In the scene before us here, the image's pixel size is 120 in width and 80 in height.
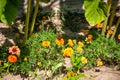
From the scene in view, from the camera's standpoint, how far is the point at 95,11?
3107 mm

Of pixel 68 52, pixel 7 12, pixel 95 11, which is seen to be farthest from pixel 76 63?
pixel 7 12

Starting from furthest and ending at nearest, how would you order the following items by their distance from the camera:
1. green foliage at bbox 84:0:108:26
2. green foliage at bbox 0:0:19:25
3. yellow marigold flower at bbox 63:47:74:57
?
yellow marigold flower at bbox 63:47:74:57, green foliage at bbox 84:0:108:26, green foliage at bbox 0:0:19:25

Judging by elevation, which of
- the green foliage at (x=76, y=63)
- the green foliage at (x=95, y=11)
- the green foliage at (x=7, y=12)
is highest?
the green foliage at (x=7, y=12)

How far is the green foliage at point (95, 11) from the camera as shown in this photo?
3.08 metres

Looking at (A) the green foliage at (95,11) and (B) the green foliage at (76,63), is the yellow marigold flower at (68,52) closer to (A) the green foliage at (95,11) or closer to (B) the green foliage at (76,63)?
(B) the green foliage at (76,63)

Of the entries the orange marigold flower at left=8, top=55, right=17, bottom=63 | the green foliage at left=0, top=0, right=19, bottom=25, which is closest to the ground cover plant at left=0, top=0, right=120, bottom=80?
the orange marigold flower at left=8, top=55, right=17, bottom=63

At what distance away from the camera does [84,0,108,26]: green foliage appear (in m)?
3.08

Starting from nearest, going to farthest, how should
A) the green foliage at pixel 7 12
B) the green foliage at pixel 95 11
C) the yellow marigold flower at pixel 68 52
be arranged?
the green foliage at pixel 7 12 < the green foliage at pixel 95 11 < the yellow marigold flower at pixel 68 52

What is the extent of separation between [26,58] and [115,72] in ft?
3.35

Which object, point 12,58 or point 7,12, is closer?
point 7,12

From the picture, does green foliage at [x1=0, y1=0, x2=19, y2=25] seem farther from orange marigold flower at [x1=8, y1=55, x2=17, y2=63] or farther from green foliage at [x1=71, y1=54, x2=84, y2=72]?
green foliage at [x1=71, y1=54, x2=84, y2=72]

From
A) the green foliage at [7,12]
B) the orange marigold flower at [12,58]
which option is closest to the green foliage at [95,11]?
the green foliage at [7,12]

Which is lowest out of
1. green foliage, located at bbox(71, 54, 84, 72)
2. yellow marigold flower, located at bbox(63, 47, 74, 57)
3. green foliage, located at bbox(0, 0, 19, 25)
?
green foliage, located at bbox(71, 54, 84, 72)

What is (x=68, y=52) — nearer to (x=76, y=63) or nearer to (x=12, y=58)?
(x=76, y=63)
